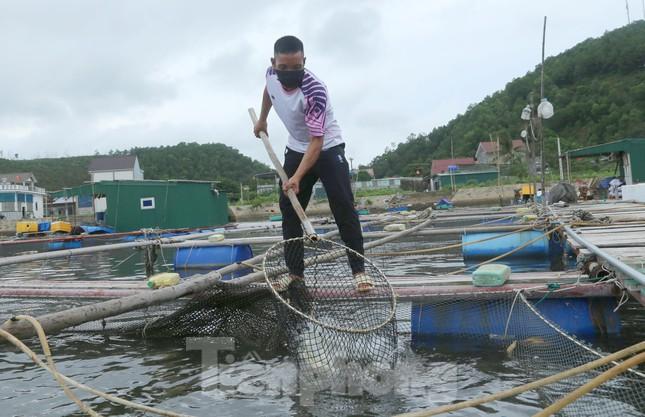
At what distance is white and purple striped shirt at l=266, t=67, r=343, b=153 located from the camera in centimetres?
350

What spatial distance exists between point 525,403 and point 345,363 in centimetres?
102

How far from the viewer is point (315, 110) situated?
349 cm

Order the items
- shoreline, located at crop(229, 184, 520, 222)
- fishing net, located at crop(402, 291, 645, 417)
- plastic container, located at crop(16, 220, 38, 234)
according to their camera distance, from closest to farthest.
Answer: fishing net, located at crop(402, 291, 645, 417) → plastic container, located at crop(16, 220, 38, 234) → shoreline, located at crop(229, 184, 520, 222)

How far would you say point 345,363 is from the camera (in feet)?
10.2

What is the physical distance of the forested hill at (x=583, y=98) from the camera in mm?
60500

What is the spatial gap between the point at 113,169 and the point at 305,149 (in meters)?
69.2

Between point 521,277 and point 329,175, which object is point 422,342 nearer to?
point 521,277

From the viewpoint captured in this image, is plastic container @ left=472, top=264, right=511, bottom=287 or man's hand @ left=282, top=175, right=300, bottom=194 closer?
man's hand @ left=282, top=175, right=300, bottom=194

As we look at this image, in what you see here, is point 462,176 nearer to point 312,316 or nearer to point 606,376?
point 312,316

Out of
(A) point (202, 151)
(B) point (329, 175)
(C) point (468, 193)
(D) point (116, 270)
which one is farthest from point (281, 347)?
(A) point (202, 151)

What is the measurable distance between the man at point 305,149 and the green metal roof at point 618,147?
65.0ft

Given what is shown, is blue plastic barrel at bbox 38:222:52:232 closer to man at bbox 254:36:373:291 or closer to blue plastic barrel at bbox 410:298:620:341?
man at bbox 254:36:373:291

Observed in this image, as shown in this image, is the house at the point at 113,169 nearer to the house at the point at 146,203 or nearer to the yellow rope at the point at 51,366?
the house at the point at 146,203

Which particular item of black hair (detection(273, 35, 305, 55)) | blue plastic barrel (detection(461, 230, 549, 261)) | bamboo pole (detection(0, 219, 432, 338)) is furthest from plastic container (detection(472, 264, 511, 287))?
blue plastic barrel (detection(461, 230, 549, 261))
